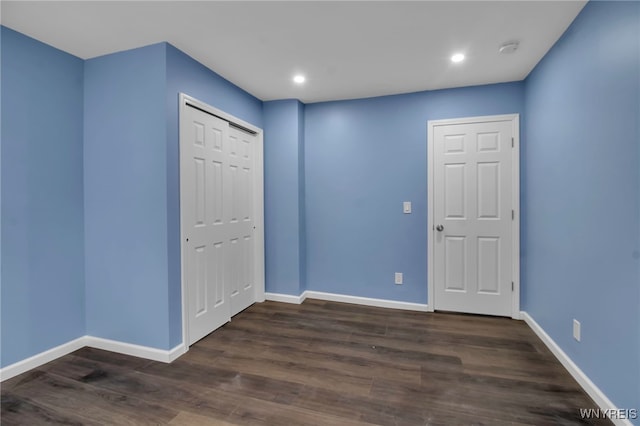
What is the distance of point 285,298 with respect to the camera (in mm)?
3527

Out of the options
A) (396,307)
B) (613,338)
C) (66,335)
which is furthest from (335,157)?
(66,335)

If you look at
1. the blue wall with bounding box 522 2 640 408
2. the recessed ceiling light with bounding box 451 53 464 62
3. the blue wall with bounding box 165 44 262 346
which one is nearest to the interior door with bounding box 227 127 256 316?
the blue wall with bounding box 165 44 262 346

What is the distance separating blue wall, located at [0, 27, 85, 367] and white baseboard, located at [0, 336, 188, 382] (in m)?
0.05

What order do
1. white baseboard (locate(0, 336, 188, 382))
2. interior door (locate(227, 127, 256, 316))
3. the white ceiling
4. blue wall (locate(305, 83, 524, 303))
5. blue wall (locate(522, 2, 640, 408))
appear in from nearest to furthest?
1. blue wall (locate(522, 2, 640, 408))
2. the white ceiling
3. white baseboard (locate(0, 336, 188, 382))
4. interior door (locate(227, 127, 256, 316))
5. blue wall (locate(305, 83, 524, 303))

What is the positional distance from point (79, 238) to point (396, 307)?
3.18 metres

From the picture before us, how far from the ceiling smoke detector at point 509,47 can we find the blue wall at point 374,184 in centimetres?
73

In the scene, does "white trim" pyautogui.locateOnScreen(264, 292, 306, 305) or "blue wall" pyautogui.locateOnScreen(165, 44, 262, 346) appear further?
"white trim" pyautogui.locateOnScreen(264, 292, 306, 305)

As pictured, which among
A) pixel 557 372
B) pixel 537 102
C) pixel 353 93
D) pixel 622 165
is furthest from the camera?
pixel 353 93

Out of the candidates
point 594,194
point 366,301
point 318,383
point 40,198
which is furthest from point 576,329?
point 40,198

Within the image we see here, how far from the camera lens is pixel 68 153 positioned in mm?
2338

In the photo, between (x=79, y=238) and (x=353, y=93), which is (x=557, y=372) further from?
(x=79, y=238)

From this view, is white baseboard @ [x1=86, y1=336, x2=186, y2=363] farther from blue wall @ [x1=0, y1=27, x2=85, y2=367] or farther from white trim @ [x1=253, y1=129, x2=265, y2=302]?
white trim @ [x1=253, y1=129, x2=265, y2=302]

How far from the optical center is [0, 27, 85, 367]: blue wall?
200cm

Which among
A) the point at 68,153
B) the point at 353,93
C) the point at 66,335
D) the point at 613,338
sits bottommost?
the point at 66,335
